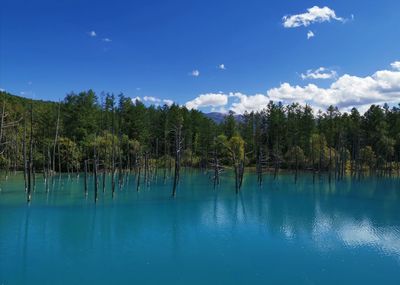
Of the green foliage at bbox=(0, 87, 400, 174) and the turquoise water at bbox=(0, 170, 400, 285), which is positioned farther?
the green foliage at bbox=(0, 87, 400, 174)

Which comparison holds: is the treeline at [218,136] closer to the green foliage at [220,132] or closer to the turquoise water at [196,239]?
the green foliage at [220,132]

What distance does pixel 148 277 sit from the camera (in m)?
19.2

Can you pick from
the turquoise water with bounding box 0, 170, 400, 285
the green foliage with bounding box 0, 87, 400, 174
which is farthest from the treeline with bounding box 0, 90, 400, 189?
the turquoise water with bounding box 0, 170, 400, 285

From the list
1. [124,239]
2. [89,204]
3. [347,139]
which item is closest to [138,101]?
[347,139]

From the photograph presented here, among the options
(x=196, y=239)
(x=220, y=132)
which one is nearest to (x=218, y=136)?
(x=220, y=132)

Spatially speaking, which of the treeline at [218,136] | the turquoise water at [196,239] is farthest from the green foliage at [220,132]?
the turquoise water at [196,239]

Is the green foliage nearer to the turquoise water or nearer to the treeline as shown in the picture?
the treeline

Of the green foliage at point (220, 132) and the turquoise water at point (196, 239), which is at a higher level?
the green foliage at point (220, 132)

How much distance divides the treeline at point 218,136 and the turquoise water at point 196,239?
28.9 metres

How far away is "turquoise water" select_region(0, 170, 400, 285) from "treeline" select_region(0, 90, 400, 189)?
94.7 feet

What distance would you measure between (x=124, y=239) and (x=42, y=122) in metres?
57.3

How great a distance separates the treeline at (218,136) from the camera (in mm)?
76125

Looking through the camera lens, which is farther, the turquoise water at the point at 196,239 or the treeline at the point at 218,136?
the treeline at the point at 218,136

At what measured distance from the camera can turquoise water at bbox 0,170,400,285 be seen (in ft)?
64.9
